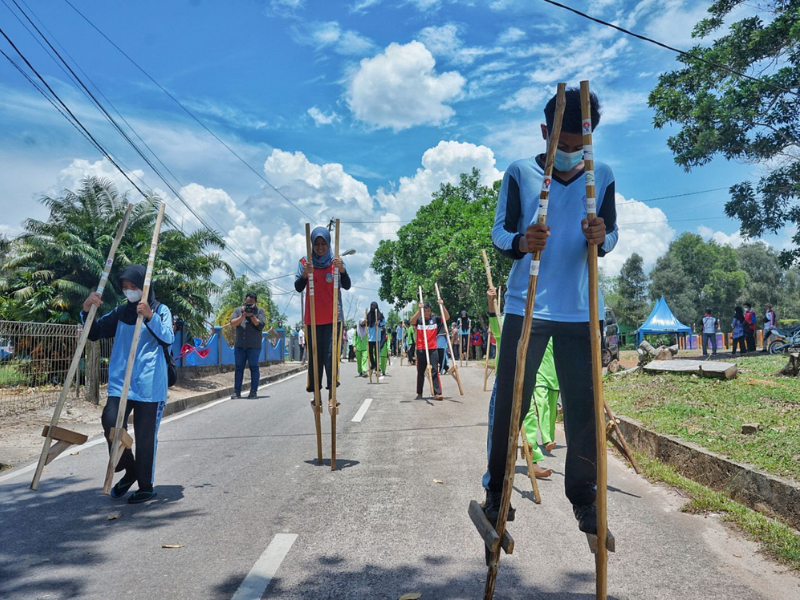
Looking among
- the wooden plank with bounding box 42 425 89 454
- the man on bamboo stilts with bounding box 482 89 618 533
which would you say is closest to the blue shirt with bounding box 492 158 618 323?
the man on bamboo stilts with bounding box 482 89 618 533

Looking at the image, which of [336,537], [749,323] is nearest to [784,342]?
[749,323]

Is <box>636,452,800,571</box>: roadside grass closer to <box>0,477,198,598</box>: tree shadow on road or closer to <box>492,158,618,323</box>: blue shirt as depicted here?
<box>492,158,618,323</box>: blue shirt

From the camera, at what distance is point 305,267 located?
6.70 m

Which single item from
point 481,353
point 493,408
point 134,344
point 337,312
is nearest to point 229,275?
point 337,312

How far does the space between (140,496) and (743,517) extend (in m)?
4.51

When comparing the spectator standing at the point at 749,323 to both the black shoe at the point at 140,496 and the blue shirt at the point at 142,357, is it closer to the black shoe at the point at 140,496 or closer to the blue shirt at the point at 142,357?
the blue shirt at the point at 142,357

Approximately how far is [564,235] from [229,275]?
15.6m

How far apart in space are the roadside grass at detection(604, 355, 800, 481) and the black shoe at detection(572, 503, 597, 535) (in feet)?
8.63

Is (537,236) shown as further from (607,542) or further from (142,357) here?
(142,357)

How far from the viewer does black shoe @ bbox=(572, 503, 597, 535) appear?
10.1ft

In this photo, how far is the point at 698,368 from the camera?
38.0ft

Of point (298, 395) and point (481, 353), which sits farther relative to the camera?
point (481, 353)

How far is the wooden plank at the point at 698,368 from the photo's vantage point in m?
11.1

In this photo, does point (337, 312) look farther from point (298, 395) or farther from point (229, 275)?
point (229, 275)
